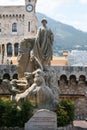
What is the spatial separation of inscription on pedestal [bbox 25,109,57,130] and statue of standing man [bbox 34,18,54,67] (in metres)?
4.64

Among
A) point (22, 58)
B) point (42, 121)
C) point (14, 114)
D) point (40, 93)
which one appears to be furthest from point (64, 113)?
point (22, 58)

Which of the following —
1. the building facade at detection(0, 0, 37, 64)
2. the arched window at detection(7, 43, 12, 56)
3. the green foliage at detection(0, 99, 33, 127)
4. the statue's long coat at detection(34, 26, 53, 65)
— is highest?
the statue's long coat at detection(34, 26, 53, 65)

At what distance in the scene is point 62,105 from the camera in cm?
2777

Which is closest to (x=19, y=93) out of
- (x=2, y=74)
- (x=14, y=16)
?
(x=2, y=74)

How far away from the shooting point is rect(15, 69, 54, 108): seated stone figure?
89.4 ft

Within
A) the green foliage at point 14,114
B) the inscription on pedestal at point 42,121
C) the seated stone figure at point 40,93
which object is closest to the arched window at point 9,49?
the seated stone figure at point 40,93

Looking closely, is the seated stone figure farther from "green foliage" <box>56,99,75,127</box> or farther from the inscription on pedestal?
the inscription on pedestal

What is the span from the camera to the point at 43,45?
97.3 ft

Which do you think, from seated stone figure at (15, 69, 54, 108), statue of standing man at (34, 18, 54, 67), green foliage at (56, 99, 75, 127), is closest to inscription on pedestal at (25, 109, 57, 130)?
green foliage at (56, 99, 75, 127)

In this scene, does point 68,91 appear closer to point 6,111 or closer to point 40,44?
point 40,44

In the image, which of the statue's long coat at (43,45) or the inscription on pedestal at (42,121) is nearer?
the inscription on pedestal at (42,121)

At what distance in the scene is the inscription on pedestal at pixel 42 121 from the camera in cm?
2541

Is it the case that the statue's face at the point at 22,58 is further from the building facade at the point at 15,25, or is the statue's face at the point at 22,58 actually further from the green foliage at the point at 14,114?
the building facade at the point at 15,25

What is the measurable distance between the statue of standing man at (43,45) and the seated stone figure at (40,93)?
2180mm
